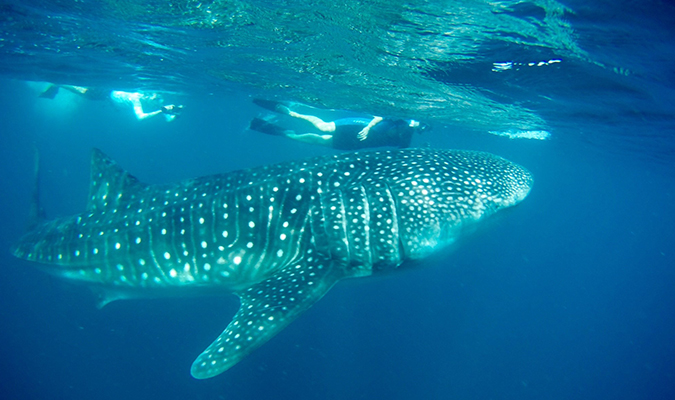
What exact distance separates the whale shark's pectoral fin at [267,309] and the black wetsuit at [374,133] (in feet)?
29.3

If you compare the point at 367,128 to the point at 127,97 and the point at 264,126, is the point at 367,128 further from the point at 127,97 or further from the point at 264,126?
the point at 127,97

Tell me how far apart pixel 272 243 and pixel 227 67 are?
11.9 meters

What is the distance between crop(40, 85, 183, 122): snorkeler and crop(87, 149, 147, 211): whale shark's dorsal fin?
15042mm

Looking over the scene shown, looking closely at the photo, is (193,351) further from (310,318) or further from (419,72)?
(419,72)

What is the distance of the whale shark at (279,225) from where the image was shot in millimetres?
4668

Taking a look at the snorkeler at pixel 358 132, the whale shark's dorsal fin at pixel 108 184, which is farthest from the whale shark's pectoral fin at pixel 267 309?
the snorkeler at pixel 358 132

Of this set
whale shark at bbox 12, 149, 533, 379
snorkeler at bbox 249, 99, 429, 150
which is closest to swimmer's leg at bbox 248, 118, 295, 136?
snorkeler at bbox 249, 99, 429, 150

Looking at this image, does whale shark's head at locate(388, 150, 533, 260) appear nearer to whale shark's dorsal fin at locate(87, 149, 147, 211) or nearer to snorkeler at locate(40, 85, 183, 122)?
whale shark's dorsal fin at locate(87, 149, 147, 211)

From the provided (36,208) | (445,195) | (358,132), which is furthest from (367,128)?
(36,208)

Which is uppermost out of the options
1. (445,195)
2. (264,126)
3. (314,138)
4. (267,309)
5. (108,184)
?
(445,195)

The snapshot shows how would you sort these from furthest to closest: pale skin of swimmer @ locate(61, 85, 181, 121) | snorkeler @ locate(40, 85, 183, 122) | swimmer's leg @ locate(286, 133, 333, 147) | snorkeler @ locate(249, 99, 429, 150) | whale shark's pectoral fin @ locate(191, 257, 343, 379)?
1. pale skin of swimmer @ locate(61, 85, 181, 121)
2. snorkeler @ locate(40, 85, 183, 122)
3. swimmer's leg @ locate(286, 133, 333, 147)
4. snorkeler @ locate(249, 99, 429, 150)
5. whale shark's pectoral fin @ locate(191, 257, 343, 379)

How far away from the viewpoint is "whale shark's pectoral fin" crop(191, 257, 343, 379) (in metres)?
3.58

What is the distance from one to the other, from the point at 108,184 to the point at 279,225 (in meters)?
3.29

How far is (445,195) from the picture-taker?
16.4 ft
